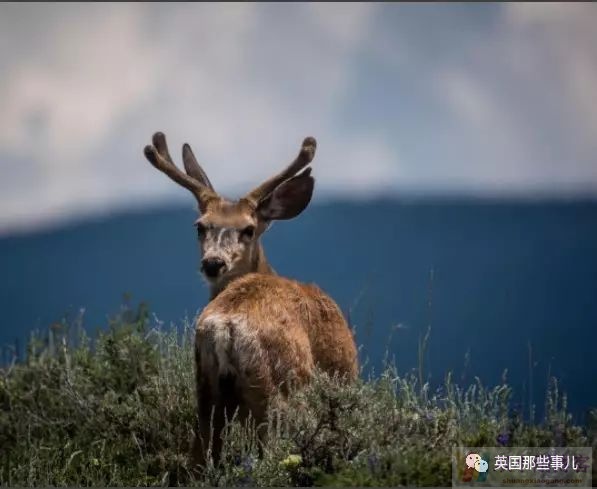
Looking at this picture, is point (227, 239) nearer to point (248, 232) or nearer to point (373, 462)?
point (248, 232)

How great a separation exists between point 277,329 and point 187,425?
1261 millimetres

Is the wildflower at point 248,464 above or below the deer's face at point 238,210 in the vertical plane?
below

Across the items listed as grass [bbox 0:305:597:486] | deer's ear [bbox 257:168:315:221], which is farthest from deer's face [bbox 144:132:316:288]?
grass [bbox 0:305:597:486]

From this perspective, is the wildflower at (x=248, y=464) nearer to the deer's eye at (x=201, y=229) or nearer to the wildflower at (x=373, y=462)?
the wildflower at (x=373, y=462)

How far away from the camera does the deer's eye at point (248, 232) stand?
1037cm

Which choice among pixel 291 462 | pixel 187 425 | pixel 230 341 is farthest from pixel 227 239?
pixel 291 462

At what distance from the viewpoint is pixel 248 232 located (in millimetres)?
10406

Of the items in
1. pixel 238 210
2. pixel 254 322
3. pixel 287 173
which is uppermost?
pixel 287 173

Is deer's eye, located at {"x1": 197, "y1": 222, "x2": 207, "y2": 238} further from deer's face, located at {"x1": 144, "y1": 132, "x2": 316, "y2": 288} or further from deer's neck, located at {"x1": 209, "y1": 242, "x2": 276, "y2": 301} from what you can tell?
deer's neck, located at {"x1": 209, "y1": 242, "x2": 276, "y2": 301}

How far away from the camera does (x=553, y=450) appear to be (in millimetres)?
8000

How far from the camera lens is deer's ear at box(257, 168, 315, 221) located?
10688 millimetres

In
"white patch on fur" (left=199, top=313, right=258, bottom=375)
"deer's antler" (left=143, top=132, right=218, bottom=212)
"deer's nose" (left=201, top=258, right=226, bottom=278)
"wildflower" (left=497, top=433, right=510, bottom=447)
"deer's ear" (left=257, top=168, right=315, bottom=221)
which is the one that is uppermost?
"deer's antler" (left=143, top=132, right=218, bottom=212)

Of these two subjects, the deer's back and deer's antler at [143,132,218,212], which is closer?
the deer's back

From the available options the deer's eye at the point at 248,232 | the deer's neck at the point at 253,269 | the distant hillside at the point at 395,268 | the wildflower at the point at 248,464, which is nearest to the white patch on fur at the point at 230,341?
the wildflower at the point at 248,464
